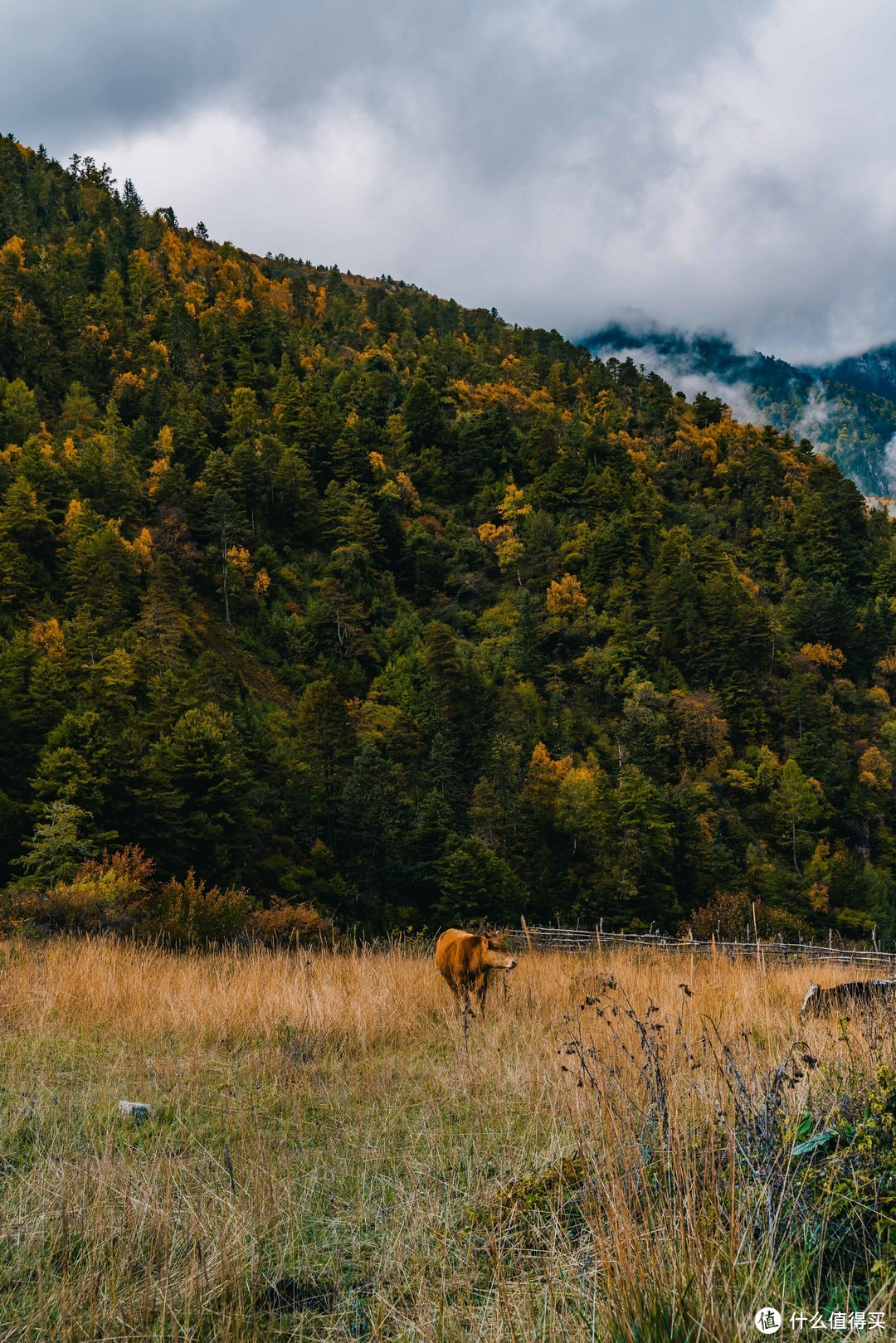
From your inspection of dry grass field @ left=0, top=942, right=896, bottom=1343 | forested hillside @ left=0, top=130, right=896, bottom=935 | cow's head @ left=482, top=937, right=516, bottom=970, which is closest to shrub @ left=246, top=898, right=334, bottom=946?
cow's head @ left=482, top=937, right=516, bottom=970

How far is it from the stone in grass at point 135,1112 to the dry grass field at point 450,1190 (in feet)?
0.18

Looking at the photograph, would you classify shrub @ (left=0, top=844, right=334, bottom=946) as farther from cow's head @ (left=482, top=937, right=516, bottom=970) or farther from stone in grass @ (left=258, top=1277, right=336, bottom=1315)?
stone in grass @ (left=258, top=1277, right=336, bottom=1315)

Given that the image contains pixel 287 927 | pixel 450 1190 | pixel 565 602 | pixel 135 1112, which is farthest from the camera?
pixel 565 602

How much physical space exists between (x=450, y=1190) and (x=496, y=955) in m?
3.07

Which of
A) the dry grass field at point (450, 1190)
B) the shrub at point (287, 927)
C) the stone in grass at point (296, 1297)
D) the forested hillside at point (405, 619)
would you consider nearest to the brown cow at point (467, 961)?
the dry grass field at point (450, 1190)

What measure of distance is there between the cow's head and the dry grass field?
0.97 meters

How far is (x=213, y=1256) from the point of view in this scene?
6.57ft

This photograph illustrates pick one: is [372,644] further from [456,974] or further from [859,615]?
[456,974]

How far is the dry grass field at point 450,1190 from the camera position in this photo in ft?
5.58

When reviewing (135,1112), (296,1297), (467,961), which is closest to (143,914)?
(467,961)

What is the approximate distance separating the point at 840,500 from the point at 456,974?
293ft

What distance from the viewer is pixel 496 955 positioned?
5.61 m

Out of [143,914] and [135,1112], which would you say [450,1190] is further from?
[143,914]

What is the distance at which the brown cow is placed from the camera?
18.6 feet
